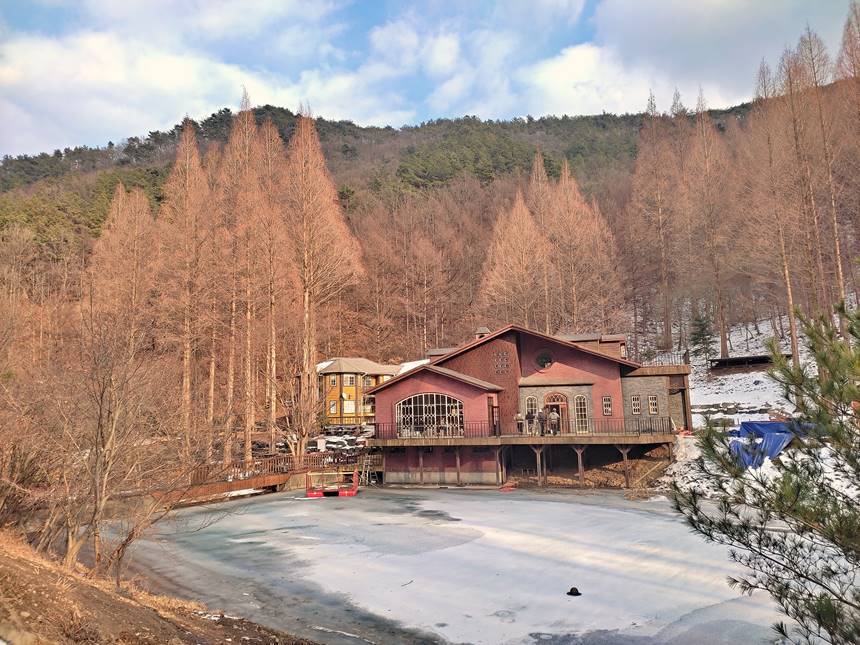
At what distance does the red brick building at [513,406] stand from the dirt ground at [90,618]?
17078mm

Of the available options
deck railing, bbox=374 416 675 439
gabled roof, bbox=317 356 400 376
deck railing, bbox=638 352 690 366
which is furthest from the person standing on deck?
deck railing, bbox=638 352 690 366

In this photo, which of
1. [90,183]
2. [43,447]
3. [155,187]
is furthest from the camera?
[90,183]

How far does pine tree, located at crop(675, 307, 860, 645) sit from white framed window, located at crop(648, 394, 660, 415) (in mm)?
21302

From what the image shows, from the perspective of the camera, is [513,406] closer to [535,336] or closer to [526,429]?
[526,429]

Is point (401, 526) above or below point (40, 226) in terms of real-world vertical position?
below

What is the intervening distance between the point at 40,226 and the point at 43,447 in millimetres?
46396

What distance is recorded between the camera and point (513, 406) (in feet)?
88.0

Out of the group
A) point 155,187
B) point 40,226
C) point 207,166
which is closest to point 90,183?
point 155,187

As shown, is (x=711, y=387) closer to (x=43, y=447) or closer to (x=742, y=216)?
(x=742, y=216)

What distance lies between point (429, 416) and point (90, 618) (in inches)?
808

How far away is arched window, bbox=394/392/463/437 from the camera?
25859 mm

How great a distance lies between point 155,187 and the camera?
59.2 metres

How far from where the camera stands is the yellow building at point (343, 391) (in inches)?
1478

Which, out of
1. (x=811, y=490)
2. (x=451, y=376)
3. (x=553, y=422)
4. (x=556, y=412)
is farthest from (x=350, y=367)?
(x=811, y=490)
